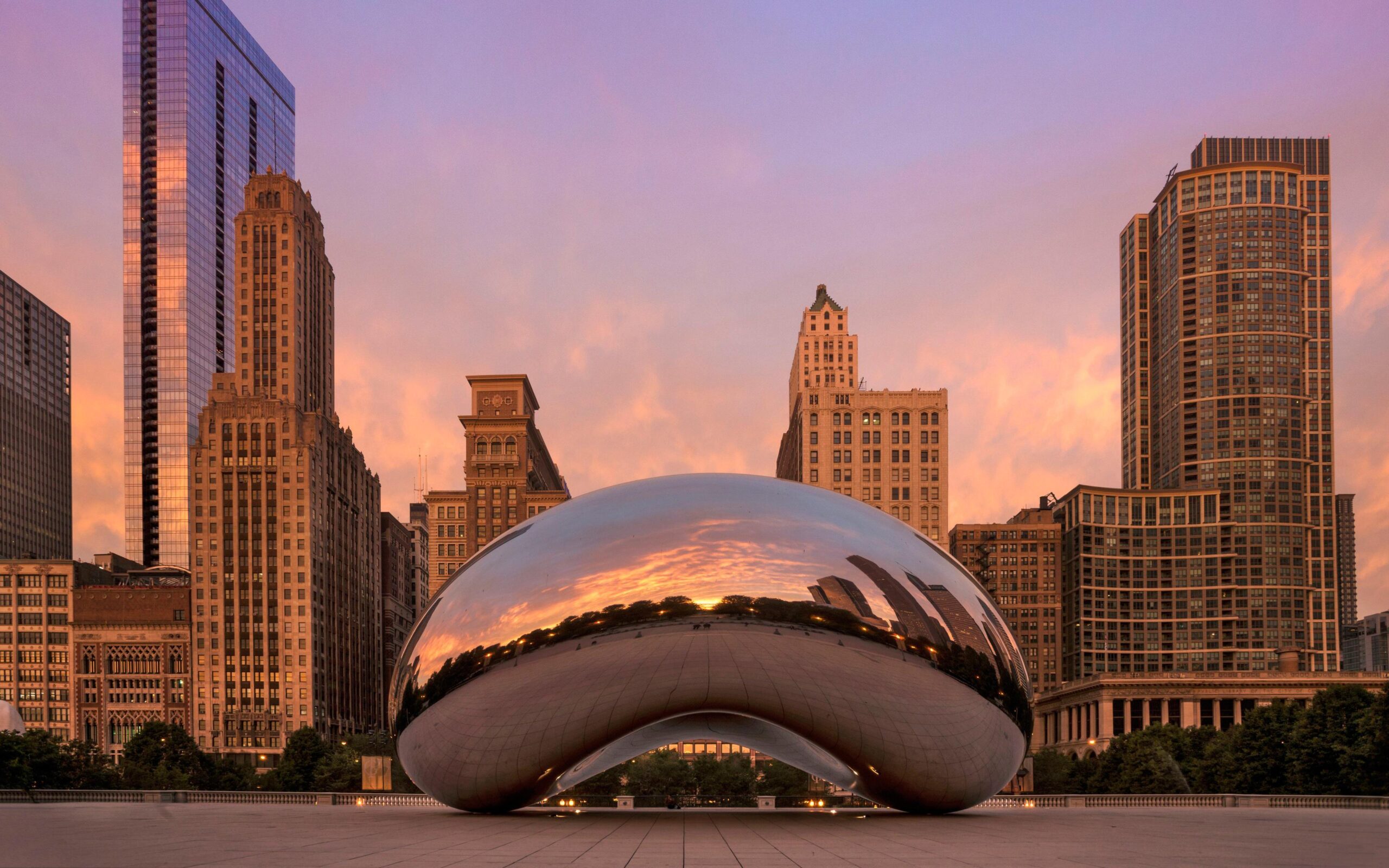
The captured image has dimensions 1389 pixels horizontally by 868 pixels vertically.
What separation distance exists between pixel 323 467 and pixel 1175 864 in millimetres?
136626

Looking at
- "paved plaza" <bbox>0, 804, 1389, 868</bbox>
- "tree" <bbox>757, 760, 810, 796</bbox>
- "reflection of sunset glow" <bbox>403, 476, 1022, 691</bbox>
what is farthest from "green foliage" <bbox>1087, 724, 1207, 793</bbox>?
"reflection of sunset glow" <bbox>403, 476, 1022, 691</bbox>

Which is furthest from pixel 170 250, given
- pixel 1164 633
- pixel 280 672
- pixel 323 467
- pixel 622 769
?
pixel 1164 633

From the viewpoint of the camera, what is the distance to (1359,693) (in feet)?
Answer: 181

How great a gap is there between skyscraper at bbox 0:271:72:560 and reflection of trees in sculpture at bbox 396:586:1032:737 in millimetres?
183402

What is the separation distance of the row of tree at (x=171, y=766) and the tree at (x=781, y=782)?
72.1ft

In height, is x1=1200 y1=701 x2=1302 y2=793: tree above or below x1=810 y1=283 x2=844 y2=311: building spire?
below

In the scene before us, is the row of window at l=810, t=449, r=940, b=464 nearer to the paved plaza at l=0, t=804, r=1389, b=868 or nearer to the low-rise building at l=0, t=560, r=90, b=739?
the low-rise building at l=0, t=560, r=90, b=739

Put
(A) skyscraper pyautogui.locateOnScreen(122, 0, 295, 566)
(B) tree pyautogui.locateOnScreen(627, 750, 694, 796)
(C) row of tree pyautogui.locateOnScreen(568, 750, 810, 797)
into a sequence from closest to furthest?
(B) tree pyautogui.locateOnScreen(627, 750, 694, 796) < (C) row of tree pyautogui.locateOnScreen(568, 750, 810, 797) < (A) skyscraper pyautogui.locateOnScreen(122, 0, 295, 566)

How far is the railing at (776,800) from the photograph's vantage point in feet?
105

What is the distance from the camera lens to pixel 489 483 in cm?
14588

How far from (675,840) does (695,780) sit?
52.6 metres

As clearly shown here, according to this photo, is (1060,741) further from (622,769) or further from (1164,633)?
(622,769)

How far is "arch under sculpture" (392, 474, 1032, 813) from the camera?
1476cm

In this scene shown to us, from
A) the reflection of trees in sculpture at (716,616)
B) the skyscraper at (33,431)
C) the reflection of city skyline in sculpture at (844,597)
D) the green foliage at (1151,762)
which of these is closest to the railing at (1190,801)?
the reflection of trees in sculpture at (716,616)
